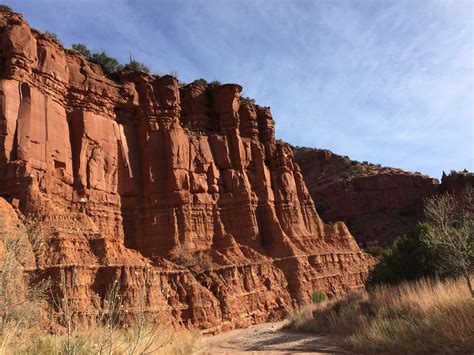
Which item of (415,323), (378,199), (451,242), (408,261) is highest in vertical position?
(378,199)

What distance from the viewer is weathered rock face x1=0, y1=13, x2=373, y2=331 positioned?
1047 inches

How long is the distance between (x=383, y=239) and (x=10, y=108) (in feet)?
218

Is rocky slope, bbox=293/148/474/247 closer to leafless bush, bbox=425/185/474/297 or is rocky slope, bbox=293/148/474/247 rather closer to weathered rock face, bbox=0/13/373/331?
weathered rock face, bbox=0/13/373/331

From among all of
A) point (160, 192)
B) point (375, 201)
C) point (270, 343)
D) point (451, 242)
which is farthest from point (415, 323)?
point (375, 201)

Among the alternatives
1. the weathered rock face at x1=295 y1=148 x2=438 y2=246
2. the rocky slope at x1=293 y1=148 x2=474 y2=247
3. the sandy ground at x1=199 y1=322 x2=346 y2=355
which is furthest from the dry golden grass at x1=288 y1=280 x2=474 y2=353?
the rocky slope at x1=293 y1=148 x2=474 y2=247

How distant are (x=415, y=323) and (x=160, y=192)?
2768 cm

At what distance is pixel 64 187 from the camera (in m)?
30.5

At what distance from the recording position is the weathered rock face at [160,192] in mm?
26594

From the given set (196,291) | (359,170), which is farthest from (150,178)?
(359,170)

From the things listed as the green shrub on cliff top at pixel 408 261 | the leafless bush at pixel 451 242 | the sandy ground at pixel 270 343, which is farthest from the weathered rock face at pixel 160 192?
the leafless bush at pixel 451 242

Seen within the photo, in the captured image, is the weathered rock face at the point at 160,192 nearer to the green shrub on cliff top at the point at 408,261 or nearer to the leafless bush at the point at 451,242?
the green shrub on cliff top at the point at 408,261

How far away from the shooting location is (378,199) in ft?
274

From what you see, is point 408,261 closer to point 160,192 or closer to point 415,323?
point 415,323

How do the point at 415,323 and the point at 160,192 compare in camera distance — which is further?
the point at 160,192
